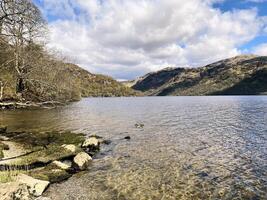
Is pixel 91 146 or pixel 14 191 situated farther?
pixel 91 146

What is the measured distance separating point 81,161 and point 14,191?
7.70 metres

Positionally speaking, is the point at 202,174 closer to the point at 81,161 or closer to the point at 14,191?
the point at 81,161

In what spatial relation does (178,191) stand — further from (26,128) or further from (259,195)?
(26,128)

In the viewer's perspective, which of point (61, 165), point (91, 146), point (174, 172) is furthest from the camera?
point (91, 146)

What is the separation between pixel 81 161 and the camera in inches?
851

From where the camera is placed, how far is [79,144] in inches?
1137

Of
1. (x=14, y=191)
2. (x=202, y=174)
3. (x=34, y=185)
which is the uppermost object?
(x=14, y=191)

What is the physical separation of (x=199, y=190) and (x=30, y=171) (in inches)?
428

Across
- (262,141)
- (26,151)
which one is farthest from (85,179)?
(262,141)

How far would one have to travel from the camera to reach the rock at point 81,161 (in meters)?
21.1

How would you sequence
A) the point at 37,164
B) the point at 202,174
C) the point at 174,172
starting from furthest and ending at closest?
the point at 37,164 → the point at 174,172 → the point at 202,174

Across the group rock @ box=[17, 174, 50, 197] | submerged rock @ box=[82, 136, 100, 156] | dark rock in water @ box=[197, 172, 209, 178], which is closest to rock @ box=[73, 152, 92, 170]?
submerged rock @ box=[82, 136, 100, 156]

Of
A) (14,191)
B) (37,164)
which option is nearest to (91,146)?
(37,164)

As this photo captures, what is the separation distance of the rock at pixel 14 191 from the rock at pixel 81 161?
6308 mm
